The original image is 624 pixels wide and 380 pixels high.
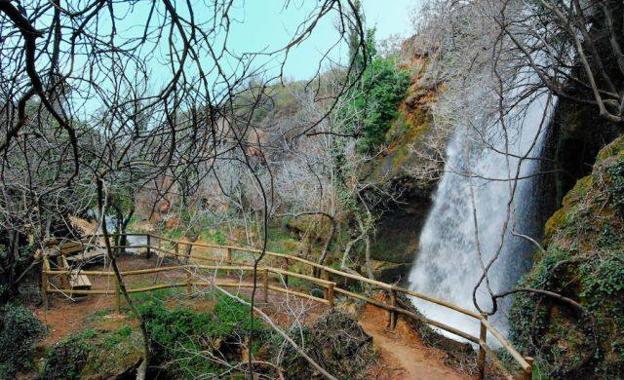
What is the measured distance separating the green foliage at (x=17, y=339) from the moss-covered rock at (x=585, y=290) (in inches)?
330

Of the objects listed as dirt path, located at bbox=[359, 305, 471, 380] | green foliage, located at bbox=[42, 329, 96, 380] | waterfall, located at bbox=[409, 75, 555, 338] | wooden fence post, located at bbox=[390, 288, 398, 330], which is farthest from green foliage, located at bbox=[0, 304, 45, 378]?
waterfall, located at bbox=[409, 75, 555, 338]

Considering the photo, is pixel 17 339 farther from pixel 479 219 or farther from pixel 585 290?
pixel 479 219

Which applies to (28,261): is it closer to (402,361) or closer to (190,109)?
(402,361)

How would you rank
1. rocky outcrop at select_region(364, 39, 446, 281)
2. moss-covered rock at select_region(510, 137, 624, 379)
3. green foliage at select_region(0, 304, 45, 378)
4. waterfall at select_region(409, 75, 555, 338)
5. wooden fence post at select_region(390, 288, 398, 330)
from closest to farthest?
moss-covered rock at select_region(510, 137, 624, 379), wooden fence post at select_region(390, 288, 398, 330), green foliage at select_region(0, 304, 45, 378), waterfall at select_region(409, 75, 555, 338), rocky outcrop at select_region(364, 39, 446, 281)

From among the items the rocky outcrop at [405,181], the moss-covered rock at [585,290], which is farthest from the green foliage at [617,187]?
the rocky outcrop at [405,181]

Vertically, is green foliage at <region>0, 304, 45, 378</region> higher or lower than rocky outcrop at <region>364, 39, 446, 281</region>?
lower

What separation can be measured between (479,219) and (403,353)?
23.0 feet

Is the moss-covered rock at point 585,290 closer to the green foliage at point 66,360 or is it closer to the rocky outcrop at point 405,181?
the rocky outcrop at point 405,181

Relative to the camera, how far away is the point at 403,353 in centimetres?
719

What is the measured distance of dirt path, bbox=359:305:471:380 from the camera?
656 centimetres

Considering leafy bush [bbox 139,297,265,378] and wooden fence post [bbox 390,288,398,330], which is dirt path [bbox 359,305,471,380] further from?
leafy bush [bbox 139,297,265,378]

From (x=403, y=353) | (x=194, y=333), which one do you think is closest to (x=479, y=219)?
(x=403, y=353)

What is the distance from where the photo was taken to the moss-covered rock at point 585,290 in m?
6.54

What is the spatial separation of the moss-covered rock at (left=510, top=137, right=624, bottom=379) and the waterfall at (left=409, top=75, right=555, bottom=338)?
2.95 metres
